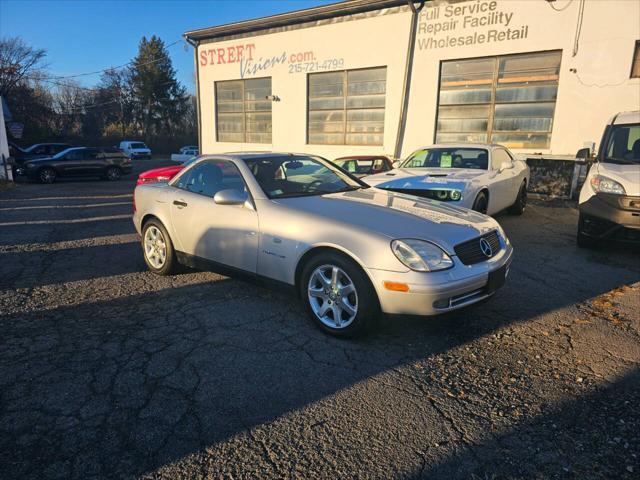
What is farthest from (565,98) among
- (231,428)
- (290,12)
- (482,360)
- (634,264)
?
(231,428)

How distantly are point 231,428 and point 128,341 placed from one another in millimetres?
1476

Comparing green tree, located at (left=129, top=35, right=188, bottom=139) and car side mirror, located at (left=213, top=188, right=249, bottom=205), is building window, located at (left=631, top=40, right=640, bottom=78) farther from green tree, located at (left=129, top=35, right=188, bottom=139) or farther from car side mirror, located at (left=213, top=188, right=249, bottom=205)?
green tree, located at (left=129, top=35, right=188, bottom=139)

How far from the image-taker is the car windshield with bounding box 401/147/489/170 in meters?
7.93

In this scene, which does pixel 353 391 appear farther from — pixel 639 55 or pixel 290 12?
pixel 290 12

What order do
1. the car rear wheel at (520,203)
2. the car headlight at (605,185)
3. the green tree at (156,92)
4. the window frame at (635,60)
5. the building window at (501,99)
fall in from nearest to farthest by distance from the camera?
the car headlight at (605,185) → the car rear wheel at (520,203) → the window frame at (635,60) → the building window at (501,99) → the green tree at (156,92)

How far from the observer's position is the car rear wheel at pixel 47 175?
1727 centimetres

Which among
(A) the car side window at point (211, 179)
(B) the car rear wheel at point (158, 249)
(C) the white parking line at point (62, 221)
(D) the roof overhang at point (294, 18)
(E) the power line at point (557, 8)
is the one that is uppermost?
(D) the roof overhang at point (294, 18)

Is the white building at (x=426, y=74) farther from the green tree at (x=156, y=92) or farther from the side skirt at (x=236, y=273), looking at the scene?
the green tree at (x=156, y=92)

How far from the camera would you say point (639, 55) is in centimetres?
1074

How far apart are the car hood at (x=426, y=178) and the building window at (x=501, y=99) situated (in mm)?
6234

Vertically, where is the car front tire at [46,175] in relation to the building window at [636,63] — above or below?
below

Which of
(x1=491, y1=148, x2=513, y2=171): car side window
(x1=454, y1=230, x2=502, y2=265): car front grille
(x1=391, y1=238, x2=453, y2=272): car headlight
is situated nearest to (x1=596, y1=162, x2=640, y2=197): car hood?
(x1=491, y1=148, x2=513, y2=171): car side window

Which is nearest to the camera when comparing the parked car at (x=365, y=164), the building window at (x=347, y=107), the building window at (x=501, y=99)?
the parked car at (x=365, y=164)

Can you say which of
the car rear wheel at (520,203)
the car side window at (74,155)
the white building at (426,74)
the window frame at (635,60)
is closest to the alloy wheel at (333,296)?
the car rear wheel at (520,203)
